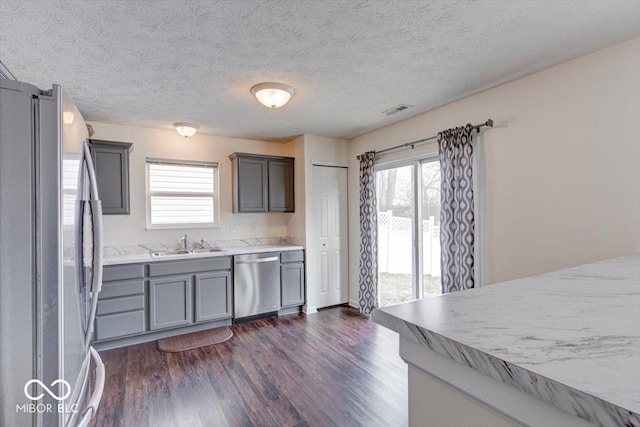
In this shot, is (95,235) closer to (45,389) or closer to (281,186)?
(45,389)

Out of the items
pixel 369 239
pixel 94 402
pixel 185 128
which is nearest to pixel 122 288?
pixel 185 128

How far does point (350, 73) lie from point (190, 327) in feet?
10.9

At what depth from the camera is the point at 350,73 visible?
2.47 m

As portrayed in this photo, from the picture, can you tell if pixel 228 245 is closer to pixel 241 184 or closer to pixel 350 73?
pixel 241 184

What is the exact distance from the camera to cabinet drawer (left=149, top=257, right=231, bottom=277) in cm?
344

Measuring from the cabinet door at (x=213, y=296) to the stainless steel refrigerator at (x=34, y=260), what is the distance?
2556mm

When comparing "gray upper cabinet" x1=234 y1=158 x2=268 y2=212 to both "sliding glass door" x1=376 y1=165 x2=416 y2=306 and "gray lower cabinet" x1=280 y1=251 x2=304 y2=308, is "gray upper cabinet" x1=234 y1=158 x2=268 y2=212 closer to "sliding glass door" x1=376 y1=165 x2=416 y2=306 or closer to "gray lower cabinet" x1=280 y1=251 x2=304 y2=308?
"gray lower cabinet" x1=280 y1=251 x2=304 y2=308

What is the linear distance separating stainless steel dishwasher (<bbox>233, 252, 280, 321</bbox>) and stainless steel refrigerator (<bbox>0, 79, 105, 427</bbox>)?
2.75 metres

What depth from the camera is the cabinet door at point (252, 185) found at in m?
4.28

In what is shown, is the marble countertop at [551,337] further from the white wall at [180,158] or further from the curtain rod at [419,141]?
the white wall at [180,158]

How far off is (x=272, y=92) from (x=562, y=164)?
2370 millimetres

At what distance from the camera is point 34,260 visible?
1054mm

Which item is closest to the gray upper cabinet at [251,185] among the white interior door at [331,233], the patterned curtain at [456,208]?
the white interior door at [331,233]

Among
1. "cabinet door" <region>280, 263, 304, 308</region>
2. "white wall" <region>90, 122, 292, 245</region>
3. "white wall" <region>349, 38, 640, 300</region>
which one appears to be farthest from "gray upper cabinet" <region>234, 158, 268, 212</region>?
"white wall" <region>349, 38, 640, 300</region>
